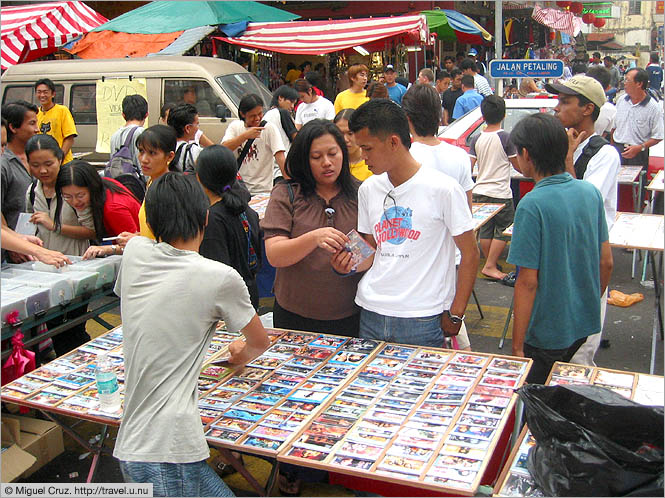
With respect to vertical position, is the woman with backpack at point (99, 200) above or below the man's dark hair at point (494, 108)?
below

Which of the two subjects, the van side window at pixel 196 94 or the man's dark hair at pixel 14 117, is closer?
the man's dark hair at pixel 14 117

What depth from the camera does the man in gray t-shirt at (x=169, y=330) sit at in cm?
227

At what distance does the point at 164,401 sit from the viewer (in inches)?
90.4

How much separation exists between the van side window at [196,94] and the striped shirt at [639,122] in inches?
214

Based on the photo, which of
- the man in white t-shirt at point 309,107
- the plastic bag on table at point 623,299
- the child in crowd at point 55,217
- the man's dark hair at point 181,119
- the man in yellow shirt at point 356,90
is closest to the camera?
the child in crowd at point 55,217

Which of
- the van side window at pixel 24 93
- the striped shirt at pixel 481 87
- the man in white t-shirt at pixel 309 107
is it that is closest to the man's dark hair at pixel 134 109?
the man in white t-shirt at pixel 309 107

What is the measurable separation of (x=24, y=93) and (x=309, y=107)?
462cm

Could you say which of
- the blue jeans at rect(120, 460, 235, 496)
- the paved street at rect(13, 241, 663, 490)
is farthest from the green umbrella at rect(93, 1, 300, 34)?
the blue jeans at rect(120, 460, 235, 496)

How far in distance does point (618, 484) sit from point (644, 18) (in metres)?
77.0

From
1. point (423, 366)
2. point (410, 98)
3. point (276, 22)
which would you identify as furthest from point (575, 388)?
point (276, 22)

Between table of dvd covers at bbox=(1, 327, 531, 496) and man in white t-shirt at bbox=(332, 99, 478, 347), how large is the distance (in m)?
0.23

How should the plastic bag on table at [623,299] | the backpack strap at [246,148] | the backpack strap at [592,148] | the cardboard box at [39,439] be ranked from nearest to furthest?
the cardboard box at [39,439] → the backpack strap at [592,148] → the plastic bag on table at [623,299] → the backpack strap at [246,148]

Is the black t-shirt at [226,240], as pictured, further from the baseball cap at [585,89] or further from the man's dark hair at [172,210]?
the baseball cap at [585,89]

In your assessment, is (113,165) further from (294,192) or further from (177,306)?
(177,306)
